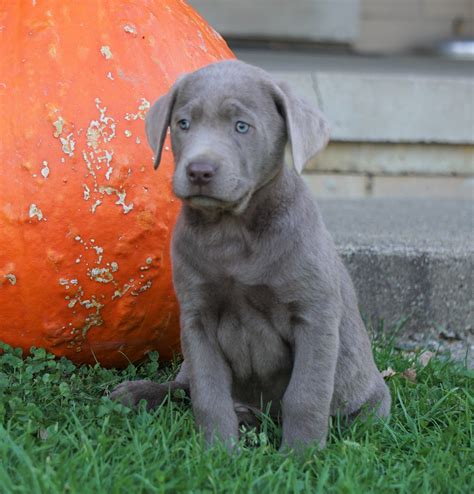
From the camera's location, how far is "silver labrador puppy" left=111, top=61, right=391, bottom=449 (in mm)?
3109

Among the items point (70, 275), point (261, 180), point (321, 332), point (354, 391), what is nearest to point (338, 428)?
point (354, 391)

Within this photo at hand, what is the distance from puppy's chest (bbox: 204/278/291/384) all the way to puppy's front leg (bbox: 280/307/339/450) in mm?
99

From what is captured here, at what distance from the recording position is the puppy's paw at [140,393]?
354cm

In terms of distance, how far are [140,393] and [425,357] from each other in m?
1.50

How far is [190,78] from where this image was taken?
10.6ft

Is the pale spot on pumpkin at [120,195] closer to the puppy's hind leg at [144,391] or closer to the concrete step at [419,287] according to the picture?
the puppy's hind leg at [144,391]

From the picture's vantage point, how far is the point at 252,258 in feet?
10.6

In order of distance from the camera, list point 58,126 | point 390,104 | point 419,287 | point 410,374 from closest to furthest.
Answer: point 58,126, point 410,374, point 419,287, point 390,104

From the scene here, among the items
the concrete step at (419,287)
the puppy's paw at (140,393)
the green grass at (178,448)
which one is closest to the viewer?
the green grass at (178,448)

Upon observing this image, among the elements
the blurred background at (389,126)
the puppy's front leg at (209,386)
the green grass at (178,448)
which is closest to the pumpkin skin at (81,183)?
the green grass at (178,448)

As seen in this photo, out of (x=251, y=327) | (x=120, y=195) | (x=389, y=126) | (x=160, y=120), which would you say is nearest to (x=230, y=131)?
(x=160, y=120)

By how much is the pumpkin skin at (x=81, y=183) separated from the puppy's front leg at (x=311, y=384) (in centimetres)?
89

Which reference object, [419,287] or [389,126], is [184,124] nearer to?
[419,287]

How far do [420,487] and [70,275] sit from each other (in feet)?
5.17
